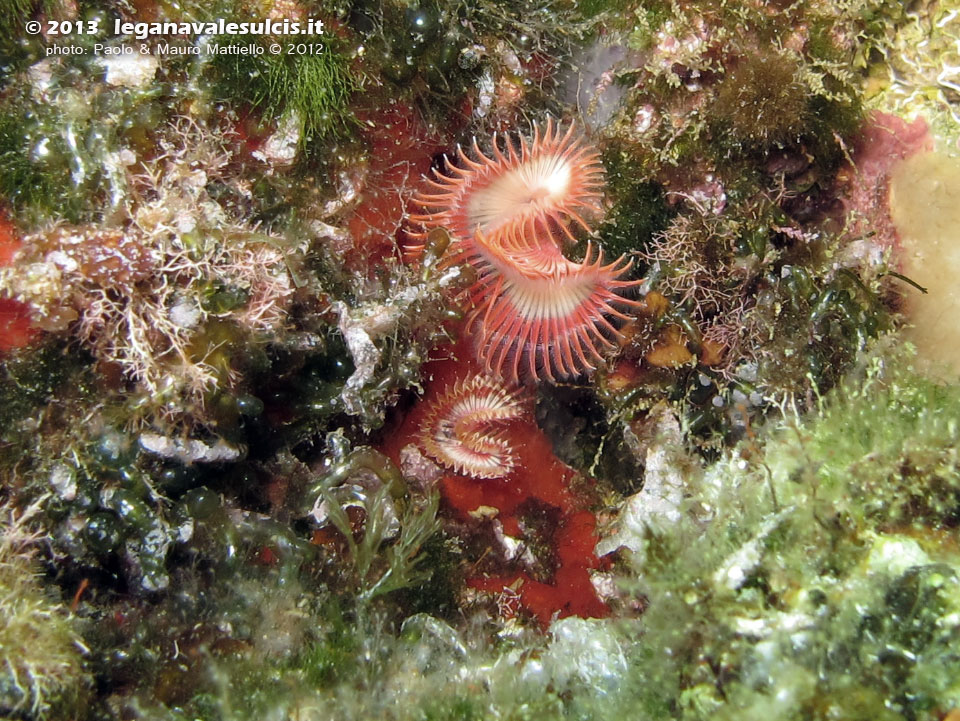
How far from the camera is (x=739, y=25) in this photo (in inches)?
142

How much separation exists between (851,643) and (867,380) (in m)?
1.20

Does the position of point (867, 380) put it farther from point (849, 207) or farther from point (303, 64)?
point (303, 64)

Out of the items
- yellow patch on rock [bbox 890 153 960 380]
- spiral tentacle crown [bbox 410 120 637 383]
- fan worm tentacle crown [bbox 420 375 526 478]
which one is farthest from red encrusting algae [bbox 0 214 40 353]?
yellow patch on rock [bbox 890 153 960 380]

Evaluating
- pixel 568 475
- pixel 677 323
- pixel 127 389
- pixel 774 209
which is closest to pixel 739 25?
pixel 774 209

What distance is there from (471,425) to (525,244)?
110 cm

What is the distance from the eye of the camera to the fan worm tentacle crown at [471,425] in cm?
375

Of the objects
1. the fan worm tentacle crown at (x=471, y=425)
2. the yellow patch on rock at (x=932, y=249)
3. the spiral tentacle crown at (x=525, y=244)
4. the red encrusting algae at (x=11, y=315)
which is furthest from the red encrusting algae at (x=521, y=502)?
the yellow patch on rock at (x=932, y=249)

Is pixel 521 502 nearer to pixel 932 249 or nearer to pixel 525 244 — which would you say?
pixel 525 244

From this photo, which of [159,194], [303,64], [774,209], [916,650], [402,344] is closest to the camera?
[916,650]

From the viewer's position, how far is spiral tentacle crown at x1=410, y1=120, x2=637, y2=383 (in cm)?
344

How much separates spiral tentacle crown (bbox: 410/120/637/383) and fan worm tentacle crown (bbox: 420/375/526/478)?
17 centimetres

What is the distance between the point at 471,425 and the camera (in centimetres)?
378

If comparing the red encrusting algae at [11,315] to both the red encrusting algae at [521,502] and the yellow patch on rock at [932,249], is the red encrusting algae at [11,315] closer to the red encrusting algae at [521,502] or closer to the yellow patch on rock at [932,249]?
the red encrusting algae at [521,502]

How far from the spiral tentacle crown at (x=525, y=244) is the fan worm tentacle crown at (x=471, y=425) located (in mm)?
171
